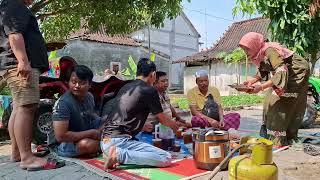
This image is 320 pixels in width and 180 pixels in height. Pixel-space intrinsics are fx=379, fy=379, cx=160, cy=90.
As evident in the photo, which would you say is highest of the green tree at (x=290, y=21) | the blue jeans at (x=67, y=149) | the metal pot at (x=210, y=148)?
the green tree at (x=290, y=21)

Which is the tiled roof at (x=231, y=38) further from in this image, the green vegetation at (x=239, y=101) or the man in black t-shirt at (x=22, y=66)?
the man in black t-shirt at (x=22, y=66)

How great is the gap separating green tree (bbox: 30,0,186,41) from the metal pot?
13.3 feet

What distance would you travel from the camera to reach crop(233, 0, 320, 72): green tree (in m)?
6.15

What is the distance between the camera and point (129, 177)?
332 centimetres

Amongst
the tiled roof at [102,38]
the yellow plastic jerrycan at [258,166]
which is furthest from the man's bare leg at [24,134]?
the tiled roof at [102,38]

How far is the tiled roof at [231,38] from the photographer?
2459 centimetres

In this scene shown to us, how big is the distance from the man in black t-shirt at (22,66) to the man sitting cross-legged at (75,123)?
30cm

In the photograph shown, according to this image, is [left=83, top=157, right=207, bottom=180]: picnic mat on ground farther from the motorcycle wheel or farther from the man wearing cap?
the motorcycle wheel

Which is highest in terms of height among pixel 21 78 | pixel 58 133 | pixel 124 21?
pixel 124 21

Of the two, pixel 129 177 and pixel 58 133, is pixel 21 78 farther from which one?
pixel 129 177

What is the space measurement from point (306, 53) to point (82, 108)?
4.24 m

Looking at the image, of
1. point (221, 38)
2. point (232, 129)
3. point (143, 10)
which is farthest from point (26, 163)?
point (221, 38)

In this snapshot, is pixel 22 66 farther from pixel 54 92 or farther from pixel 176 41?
pixel 176 41

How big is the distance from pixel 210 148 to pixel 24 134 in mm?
1775
